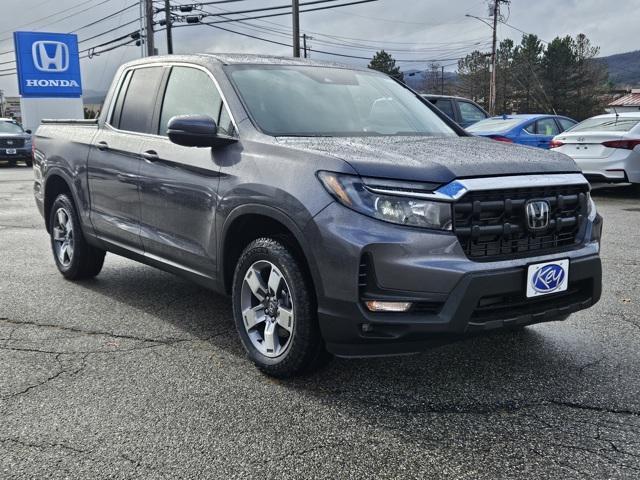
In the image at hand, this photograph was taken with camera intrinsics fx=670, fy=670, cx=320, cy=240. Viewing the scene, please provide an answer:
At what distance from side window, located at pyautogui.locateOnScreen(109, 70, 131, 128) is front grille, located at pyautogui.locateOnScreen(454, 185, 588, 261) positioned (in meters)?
3.28

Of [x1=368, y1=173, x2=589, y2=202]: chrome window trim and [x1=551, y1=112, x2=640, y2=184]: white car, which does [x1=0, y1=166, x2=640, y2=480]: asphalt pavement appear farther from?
[x1=551, y1=112, x2=640, y2=184]: white car

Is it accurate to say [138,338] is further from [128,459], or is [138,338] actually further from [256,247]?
[128,459]

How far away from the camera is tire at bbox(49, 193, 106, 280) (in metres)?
5.85

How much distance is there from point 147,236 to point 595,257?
2911 millimetres

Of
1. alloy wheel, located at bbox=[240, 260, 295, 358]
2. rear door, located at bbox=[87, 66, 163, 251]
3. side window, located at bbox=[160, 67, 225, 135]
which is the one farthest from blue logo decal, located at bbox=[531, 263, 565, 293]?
rear door, located at bbox=[87, 66, 163, 251]

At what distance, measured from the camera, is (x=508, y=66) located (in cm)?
7731

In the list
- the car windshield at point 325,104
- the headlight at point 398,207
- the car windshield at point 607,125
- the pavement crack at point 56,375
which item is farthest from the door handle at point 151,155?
the car windshield at point 607,125

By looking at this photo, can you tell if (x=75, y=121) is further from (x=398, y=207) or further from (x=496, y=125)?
(x=496, y=125)

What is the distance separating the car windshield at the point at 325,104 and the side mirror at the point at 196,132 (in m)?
0.25

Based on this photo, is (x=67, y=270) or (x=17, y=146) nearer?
(x=67, y=270)

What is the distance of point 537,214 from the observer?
3359mm

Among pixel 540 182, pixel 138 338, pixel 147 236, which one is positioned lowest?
pixel 138 338

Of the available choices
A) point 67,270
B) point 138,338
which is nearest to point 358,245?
point 138,338

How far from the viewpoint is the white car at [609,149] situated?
36.7 feet
